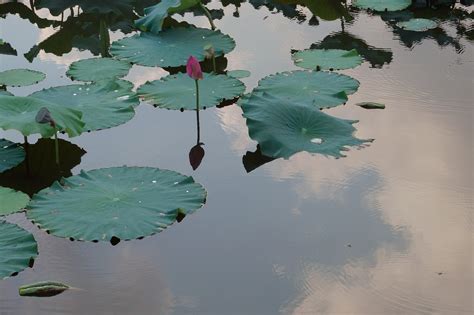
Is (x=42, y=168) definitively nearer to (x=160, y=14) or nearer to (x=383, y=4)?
(x=160, y=14)

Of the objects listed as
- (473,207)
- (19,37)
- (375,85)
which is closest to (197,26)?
(19,37)

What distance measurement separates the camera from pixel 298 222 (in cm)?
261

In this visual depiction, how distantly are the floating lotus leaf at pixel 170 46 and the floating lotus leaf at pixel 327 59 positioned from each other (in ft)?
1.47

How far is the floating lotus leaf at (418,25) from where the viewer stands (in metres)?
4.67

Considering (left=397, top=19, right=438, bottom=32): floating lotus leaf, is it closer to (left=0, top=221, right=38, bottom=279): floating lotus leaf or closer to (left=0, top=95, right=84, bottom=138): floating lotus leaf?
(left=0, top=95, right=84, bottom=138): floating lotus leaf

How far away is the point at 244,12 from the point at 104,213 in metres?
2.97

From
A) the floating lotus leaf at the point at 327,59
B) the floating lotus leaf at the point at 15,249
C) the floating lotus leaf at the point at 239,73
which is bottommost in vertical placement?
the floating lotus leaf at the point at 15,249

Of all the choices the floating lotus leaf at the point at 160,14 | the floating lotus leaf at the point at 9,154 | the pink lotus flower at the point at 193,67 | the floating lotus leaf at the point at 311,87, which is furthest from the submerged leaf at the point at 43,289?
the floating lotus leaf at the point at 160,14

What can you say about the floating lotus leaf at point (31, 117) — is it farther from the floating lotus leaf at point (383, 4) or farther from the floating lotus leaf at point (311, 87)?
the floating lotus leaf at point (383, 4)

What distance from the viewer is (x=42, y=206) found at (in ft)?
8.48

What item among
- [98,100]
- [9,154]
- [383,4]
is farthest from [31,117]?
[383,4]

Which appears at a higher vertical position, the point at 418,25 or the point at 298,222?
the point at 418,25

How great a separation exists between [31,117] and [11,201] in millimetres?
405

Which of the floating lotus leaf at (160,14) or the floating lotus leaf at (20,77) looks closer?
the floating lotus leaf at (20,77)
